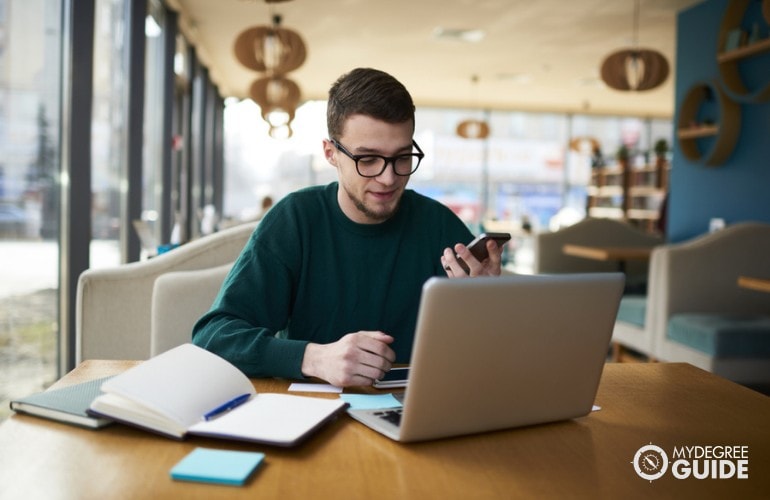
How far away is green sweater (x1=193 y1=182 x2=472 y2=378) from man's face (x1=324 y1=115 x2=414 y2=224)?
9 centimetres

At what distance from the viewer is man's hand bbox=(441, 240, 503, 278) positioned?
1.48 metres

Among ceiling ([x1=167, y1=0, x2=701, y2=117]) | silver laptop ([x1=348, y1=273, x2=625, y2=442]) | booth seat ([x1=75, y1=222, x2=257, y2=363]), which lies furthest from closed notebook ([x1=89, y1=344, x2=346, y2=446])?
ceiling ([x1=167, y1=0, x2=701, y2=117])

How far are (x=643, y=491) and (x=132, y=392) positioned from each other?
0.67 metres

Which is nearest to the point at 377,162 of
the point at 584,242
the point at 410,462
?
the point at 410,462

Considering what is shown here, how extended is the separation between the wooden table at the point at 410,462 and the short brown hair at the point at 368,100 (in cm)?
70

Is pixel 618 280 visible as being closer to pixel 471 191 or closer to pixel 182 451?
pixel 182 451

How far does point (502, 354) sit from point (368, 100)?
75 centimetres

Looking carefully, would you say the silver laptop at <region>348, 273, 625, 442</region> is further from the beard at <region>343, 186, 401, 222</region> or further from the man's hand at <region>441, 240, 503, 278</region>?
the beard at <region>343, 186, 401, 222</region>

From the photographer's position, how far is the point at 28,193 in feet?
10.8

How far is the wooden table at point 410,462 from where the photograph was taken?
2.78 feet

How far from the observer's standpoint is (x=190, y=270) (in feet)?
7.24

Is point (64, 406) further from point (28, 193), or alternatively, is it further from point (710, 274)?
point (710, 274)

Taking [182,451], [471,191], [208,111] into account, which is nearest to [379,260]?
[182,451]

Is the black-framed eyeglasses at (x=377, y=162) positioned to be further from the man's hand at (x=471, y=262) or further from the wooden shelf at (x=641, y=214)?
the wooden shelf at (x=641, y=214)
